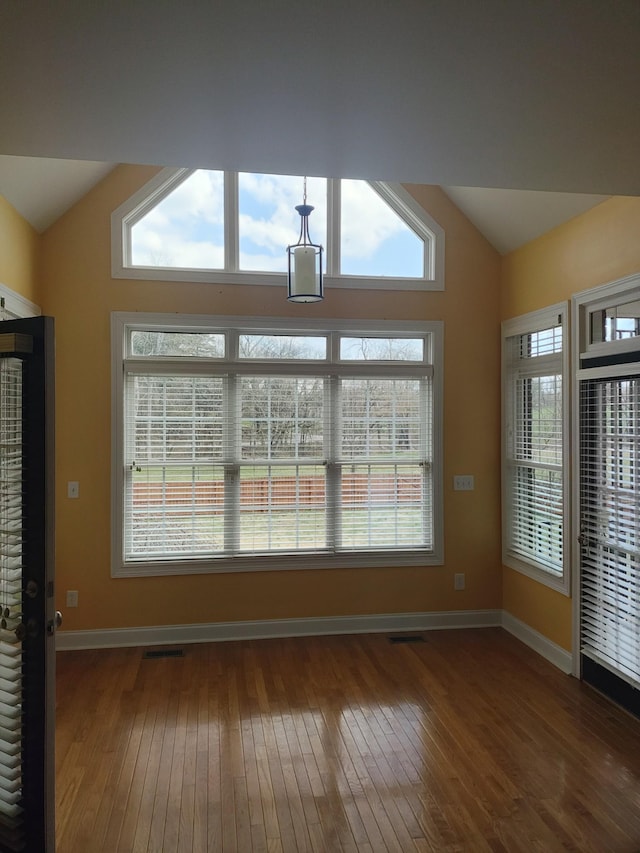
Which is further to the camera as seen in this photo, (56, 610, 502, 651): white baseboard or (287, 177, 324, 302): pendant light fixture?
(56, 610, 502, 651): white baseboard

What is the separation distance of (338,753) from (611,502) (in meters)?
2.00

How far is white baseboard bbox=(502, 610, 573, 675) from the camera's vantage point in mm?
3809

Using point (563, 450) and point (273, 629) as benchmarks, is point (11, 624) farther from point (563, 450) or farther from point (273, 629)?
point (563, 450)

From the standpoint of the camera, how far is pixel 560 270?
3848mm

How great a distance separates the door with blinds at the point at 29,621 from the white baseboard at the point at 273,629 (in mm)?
2182

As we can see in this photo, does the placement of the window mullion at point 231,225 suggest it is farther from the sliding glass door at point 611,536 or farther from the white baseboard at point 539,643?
the white baseboard at point 539,643

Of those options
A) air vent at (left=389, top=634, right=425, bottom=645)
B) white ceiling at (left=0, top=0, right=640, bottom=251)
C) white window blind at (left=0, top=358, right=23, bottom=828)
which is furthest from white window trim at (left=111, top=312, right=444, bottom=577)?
white window blind at (left=0, top=358, right=23, bottom=828)

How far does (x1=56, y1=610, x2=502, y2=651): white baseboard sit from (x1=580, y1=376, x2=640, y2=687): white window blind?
1.15 m

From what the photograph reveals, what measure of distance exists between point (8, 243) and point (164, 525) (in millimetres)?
2072

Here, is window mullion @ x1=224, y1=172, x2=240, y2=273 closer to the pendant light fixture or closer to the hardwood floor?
the pendant light fixture

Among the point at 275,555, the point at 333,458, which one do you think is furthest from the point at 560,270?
the point at 275,555

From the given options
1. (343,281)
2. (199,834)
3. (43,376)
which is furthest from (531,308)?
(199,834)

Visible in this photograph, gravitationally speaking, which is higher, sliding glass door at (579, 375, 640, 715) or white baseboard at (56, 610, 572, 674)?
sliding glass door at (579, 375, 640, 715)

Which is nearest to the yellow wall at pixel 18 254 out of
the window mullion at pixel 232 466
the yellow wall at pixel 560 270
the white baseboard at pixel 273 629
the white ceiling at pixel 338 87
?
the white ceiling at pixel 338 87
